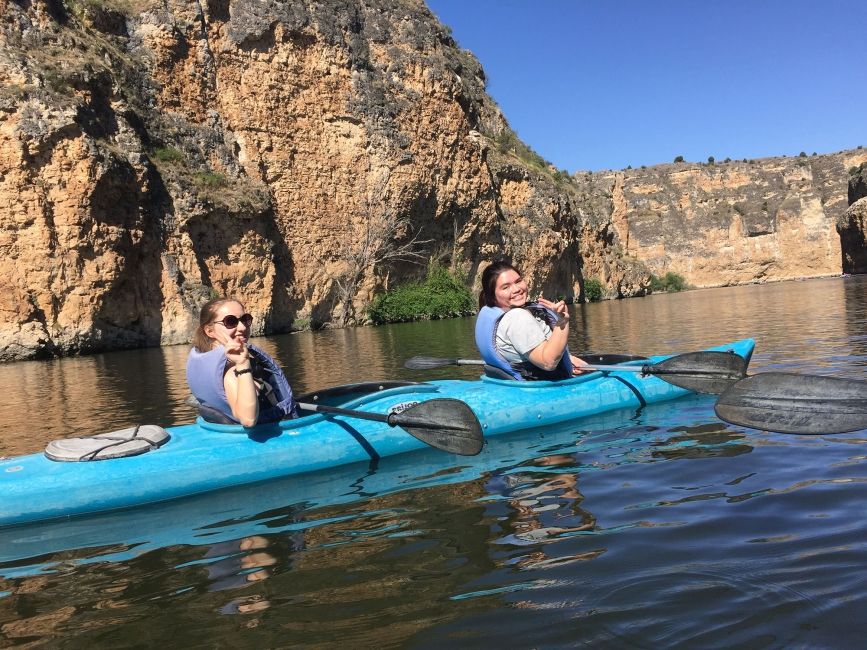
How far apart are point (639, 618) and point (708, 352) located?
3719 millimetres

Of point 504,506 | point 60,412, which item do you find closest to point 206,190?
point 60,412

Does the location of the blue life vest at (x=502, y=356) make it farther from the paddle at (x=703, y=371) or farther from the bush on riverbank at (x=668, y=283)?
the bush on riverbank at (x=668, y=283)

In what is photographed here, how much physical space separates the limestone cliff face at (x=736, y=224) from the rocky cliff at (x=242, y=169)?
35.3m

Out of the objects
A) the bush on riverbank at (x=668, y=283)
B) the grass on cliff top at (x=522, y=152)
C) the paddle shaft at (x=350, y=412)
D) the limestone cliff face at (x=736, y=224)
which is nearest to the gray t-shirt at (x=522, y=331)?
the paddle shaft at (x=350, y=412)

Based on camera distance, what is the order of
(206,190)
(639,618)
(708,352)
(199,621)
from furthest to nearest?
(206,190)
(708,352)
(199,621)
(639,618)

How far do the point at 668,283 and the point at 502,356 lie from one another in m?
61.8

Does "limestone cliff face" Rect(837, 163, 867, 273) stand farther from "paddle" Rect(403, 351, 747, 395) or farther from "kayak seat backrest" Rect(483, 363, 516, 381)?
"kayak seat backrest" Rect(483, 363, 516, 381)

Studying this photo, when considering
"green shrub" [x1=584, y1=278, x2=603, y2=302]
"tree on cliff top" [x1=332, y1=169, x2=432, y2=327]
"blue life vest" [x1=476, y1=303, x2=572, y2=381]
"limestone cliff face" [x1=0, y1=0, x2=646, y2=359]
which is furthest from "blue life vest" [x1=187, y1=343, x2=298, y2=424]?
"green shrub" [x1=584, y1=278, x2=603, y2=302]

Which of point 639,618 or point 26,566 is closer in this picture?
point 639,618

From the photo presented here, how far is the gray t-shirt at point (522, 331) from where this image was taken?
5.15 meters

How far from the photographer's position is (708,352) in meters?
5.52

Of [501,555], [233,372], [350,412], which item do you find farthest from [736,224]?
[501,555]

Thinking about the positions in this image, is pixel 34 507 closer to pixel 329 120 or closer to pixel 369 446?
pixel 369 446

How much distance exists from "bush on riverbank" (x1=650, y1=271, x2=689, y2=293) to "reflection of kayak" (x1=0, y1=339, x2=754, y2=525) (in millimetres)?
58802
